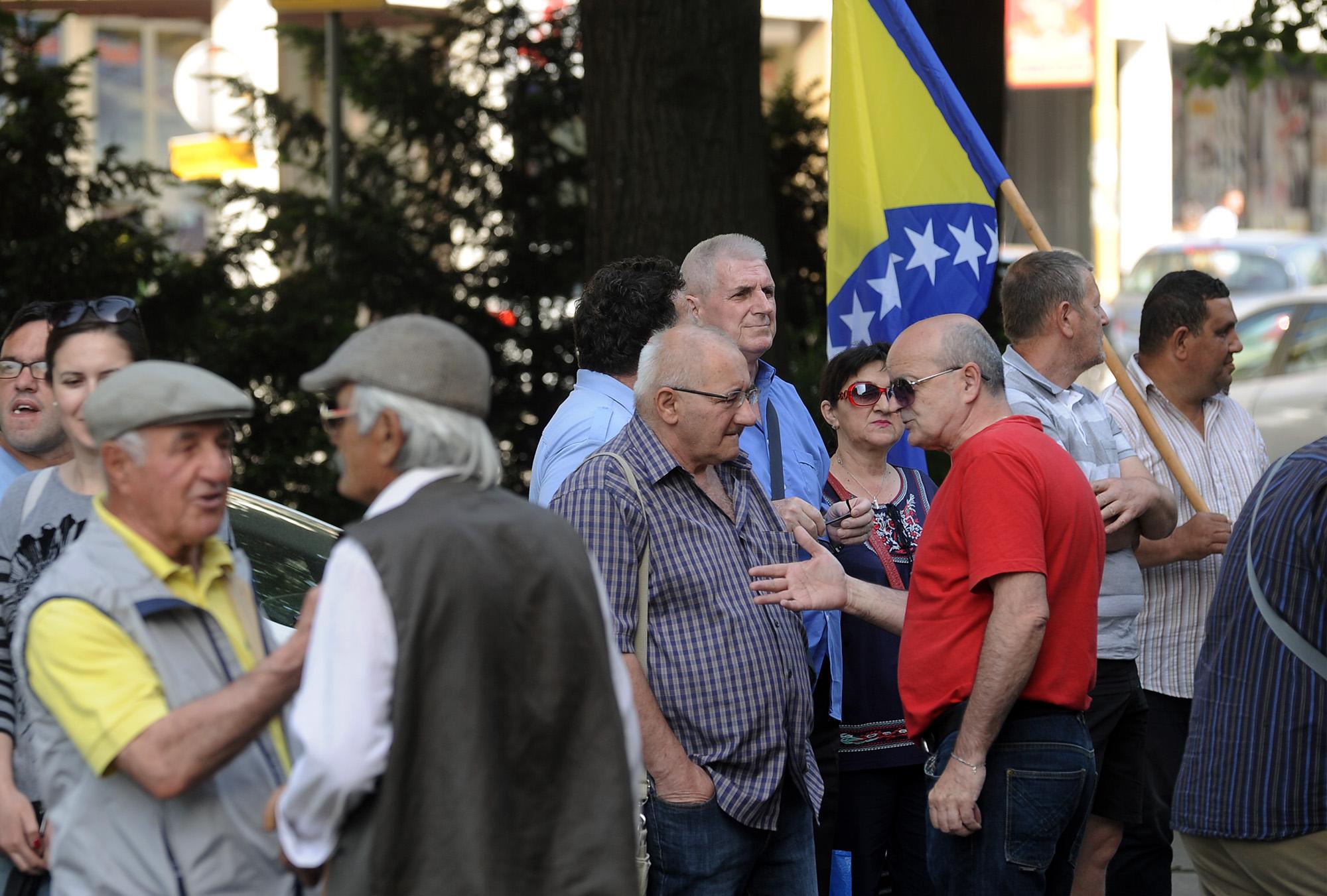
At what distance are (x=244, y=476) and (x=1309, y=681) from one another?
251 inches

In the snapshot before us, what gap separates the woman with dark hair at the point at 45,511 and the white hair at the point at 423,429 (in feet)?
2.45

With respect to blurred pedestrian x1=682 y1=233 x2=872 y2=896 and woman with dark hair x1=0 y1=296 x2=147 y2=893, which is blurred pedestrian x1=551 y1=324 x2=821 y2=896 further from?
woman with dark hair x1=0 y1=296 x2=147 y2=893

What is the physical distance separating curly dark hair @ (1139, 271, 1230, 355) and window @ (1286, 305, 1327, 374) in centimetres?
796

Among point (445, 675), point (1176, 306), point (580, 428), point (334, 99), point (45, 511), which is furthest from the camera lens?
point (334, 99)

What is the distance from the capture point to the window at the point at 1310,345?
12.9m

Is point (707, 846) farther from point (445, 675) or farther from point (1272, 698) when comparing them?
point (445, 675)

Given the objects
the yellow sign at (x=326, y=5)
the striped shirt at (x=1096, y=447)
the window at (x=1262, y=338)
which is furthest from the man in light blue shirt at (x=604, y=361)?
the window at (x=1262, y=338)

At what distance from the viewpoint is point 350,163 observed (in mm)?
9602

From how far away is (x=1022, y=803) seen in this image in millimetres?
3822

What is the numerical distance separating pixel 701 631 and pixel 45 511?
145 centimetres

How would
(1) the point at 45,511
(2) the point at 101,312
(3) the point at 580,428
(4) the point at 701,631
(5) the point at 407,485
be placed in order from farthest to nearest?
(3) the point at 580,428, (4) the point at 701,631, (2) the point at 101,312, (1) the point at 45,511, (5) the point at 407,485

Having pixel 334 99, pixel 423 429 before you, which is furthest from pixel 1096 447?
pixel 334 99

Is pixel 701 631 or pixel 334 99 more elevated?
pixel 334 99

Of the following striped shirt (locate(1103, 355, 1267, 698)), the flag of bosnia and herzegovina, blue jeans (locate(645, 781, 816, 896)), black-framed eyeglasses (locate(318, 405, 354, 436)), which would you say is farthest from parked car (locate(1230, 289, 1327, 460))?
black-framed eyeglasses (locate(318, 405, 354, 436))
